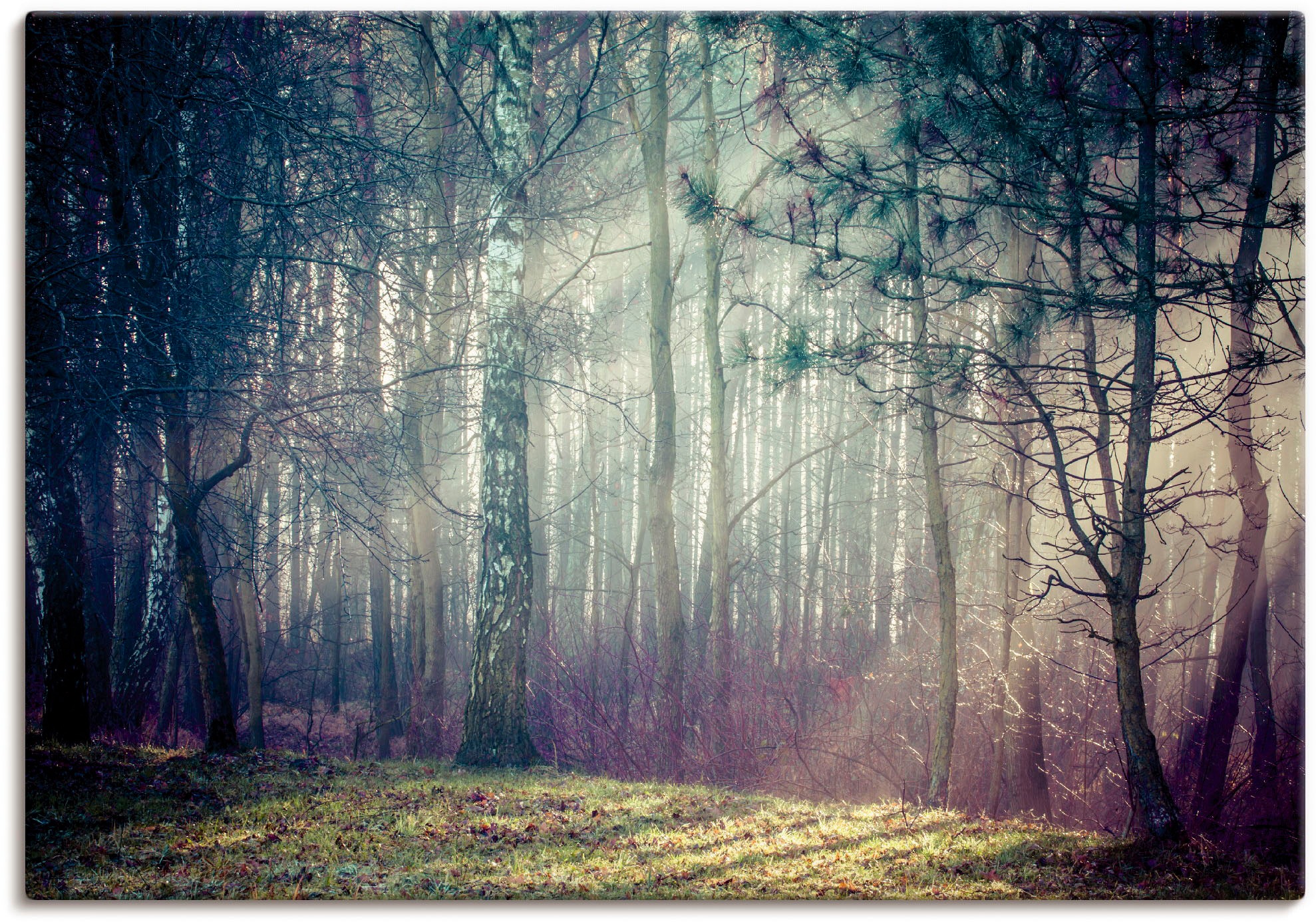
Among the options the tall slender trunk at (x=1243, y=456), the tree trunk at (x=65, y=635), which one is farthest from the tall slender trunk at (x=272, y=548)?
the tall slender trunk at (x=1243, y=456)

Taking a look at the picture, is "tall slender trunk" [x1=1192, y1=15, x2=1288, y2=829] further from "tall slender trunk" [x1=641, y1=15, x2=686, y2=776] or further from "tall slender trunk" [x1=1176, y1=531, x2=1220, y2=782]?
"tall slender trunk" [x1=641, y1=15, x2=686, y2=776]

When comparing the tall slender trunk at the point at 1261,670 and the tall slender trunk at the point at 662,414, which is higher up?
the tall slender trunk at the point at 662,414

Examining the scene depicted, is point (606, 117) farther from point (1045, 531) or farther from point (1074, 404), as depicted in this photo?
point (1045, 531)

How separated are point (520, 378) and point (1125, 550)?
372cm

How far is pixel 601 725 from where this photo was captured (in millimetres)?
6223

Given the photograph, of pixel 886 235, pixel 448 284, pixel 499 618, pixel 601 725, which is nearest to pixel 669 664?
pixel 601 725

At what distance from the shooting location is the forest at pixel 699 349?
10.9 feet

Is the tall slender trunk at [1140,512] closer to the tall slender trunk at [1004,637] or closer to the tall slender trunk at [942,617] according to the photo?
the tall slender trunk at [942,617]

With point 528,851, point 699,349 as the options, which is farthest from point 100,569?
point 699,349

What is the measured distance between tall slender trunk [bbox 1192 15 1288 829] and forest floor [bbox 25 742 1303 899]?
4.88 ft

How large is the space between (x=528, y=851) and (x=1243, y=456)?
17.4ft

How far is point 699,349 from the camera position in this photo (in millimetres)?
9117

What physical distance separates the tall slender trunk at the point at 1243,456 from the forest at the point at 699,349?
30 mm

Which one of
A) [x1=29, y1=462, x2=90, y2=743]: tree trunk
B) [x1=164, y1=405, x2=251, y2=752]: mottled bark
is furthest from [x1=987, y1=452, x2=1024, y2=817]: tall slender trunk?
[x1=29, y1=462, x2=90, y2=743]: tree trunk
